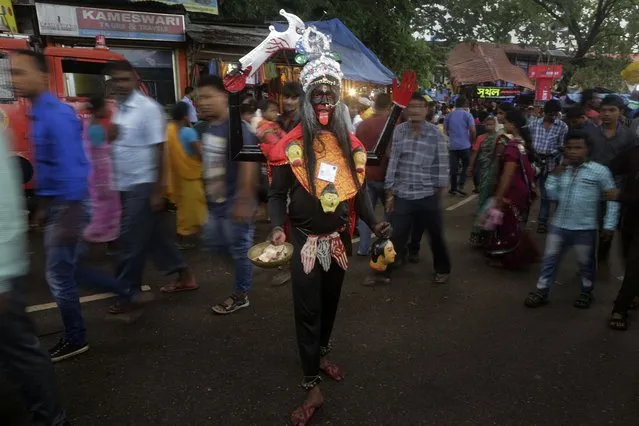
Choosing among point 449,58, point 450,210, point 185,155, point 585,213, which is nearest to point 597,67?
point 449,58

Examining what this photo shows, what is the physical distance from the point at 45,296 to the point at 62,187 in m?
2.01

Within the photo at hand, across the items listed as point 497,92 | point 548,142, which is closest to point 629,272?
point 548,142

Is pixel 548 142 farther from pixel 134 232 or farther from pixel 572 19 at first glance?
pixel 572 19

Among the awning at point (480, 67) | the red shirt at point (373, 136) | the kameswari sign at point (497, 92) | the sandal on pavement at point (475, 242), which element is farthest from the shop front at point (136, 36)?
the kameswari sign at point (497, 92)

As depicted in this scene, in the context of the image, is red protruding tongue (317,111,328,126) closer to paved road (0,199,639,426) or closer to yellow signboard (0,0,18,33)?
paved road (0,199,639,426)

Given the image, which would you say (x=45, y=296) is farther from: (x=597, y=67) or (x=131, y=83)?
(x=597, y=67)

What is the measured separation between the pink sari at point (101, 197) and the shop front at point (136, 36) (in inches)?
269

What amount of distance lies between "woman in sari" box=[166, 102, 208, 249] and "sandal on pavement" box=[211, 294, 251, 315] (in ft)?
3.47

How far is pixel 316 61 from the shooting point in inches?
104

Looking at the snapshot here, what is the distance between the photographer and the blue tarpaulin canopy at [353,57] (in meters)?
11.0

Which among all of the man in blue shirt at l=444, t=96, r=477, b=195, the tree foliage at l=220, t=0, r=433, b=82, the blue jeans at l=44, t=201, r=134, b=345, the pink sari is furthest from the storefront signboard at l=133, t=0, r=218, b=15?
the blue jeans at l=44, t=201, r=134, b=345

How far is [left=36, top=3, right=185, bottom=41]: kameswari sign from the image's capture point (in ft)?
35.7

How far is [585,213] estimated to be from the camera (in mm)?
4070

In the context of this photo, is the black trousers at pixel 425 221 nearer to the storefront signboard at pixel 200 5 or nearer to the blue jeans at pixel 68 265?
the blue jeans at pixel 68 265
